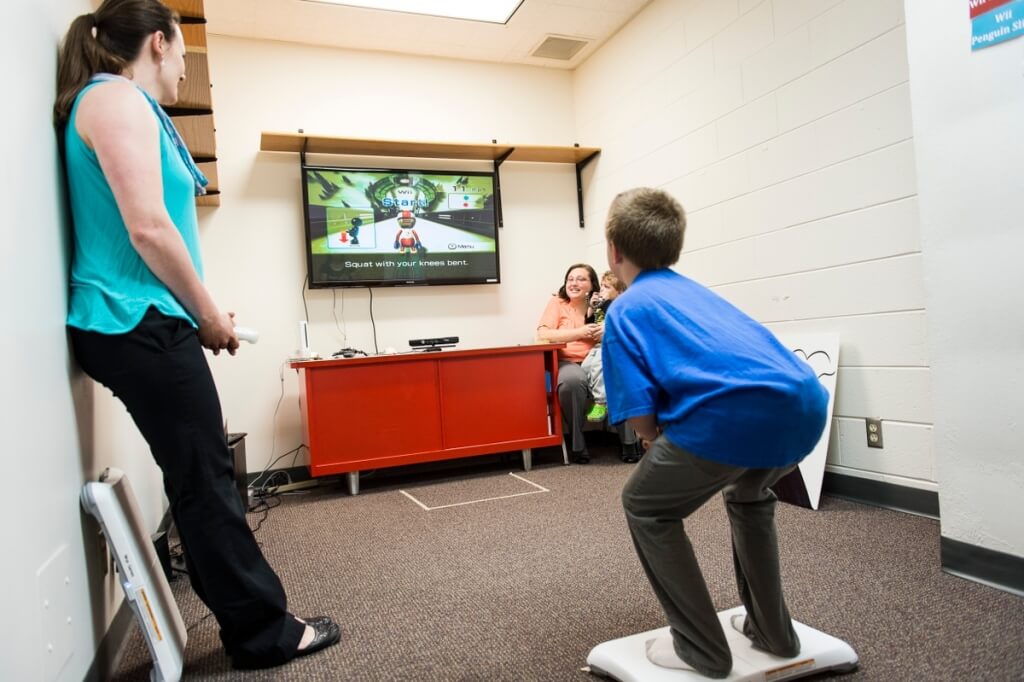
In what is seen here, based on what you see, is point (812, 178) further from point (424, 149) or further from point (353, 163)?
point (353, 163)

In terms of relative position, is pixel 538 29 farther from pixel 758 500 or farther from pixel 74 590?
pixel 74 590

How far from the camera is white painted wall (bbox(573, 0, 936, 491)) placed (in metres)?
2.39

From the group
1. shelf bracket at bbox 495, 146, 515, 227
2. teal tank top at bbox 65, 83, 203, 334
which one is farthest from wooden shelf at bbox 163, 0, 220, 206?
shelf bracket at bbox 495, 146, 515, 227

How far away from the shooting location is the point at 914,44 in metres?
1.79

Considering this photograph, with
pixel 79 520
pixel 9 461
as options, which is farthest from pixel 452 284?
Answer: pixel 9 461

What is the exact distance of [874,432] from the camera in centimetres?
253

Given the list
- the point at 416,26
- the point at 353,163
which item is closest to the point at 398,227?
the point at 353,163

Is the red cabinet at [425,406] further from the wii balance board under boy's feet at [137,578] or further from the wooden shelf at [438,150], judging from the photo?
the wii balance board under boy's feet at [137,578]

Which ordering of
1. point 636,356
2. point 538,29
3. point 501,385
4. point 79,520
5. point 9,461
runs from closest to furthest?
point 9,461
point 636,356
point 79,520
point 501,385
point 538,29

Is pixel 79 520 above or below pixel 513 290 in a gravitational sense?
below

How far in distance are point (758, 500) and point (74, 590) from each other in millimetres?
1312

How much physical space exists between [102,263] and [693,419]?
1215 millimetres

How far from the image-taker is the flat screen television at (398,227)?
3891mm

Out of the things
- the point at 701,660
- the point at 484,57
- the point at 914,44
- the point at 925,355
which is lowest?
the point at 701,660
